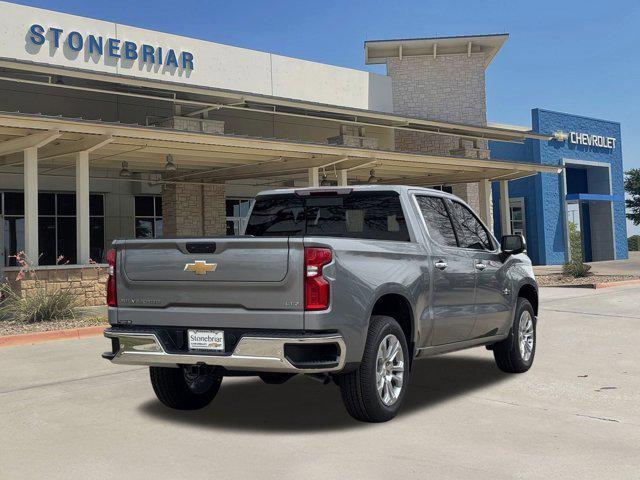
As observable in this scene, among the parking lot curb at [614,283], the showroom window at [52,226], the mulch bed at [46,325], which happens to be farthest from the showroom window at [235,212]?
the mulch bed at [46,325]

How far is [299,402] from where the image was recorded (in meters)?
6.71

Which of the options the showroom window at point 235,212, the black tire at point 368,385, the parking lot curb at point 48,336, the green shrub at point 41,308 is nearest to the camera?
the black tire at point 368,385

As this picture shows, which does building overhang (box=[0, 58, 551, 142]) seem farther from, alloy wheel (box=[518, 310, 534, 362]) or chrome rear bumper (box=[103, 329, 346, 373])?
alloy wheel (box=[518, 310, 534, 362])

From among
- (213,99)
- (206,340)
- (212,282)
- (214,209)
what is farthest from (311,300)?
(214,209)

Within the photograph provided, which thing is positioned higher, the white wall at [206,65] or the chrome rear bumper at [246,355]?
the white wall at [206,65]

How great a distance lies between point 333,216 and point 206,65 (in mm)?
19215

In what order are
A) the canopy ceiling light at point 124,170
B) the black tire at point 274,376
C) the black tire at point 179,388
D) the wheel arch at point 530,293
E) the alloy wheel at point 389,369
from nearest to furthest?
the alloy wheel at point 389,369 → the black tire at point 274,376 → the black tire at point 179,388 → the wheel arch at point 530,293 → the canopy ceiling light at point 124,170

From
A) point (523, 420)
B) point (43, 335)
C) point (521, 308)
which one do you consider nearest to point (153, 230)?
point (43, 335)

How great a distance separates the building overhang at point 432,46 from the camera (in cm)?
3167

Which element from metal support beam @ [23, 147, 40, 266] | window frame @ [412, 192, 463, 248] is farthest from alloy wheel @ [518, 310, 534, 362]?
metal support beam @ [23, 147, 40, 266]

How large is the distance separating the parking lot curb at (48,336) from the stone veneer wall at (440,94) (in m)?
20.9

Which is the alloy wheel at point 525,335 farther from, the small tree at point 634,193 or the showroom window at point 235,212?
the small tree at point 634,193

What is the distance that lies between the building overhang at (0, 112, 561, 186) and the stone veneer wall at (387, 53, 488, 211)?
2.09m

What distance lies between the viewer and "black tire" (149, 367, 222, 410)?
6496 millimetres
